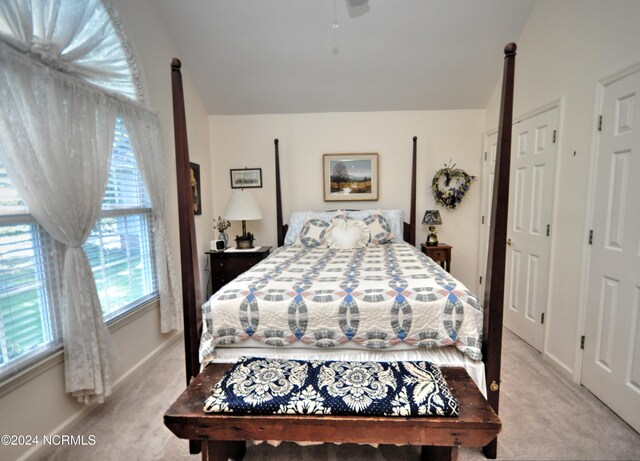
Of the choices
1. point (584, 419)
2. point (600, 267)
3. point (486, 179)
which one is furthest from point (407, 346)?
point (486, 179)

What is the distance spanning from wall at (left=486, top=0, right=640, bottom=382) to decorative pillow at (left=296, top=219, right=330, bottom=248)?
76.0 inches

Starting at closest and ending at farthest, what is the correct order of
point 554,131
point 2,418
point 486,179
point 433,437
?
point 433,437 < point 2,418 < point 554,131 < point 486,179

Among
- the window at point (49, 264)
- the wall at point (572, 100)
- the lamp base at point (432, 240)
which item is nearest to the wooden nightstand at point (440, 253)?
the lamp base at point (432, 240)

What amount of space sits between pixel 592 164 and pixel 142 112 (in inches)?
124

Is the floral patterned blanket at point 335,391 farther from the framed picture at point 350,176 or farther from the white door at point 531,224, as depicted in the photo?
the framed picture at point 350,176

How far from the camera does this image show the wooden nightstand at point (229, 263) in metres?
3.40

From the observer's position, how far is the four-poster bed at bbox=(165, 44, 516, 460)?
3.91ft

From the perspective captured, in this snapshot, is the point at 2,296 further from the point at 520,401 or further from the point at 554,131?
the point at 554,131

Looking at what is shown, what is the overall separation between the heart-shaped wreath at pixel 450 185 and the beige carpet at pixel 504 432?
202cm

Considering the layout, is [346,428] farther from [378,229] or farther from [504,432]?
[378,229]

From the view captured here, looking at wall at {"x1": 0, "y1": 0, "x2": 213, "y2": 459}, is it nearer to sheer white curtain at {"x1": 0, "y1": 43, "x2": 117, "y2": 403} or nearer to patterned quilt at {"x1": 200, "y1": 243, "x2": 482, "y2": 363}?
sheer white curtain at {"x1": 0, "y1": 43, "x2": 117, "y2": 403}

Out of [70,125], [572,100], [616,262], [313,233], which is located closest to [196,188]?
[313,233]

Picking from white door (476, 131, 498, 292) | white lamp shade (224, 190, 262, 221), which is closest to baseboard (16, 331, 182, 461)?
white lamp shade (224, 190, 262, 221)

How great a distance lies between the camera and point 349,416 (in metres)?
1.21
